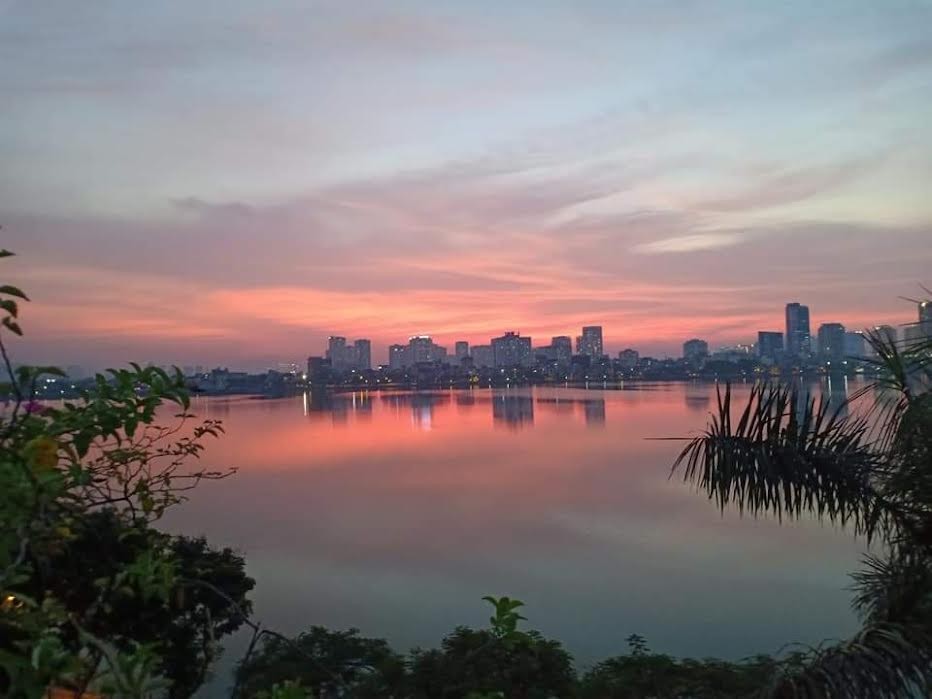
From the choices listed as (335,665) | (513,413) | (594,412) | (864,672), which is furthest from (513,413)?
(864,672)

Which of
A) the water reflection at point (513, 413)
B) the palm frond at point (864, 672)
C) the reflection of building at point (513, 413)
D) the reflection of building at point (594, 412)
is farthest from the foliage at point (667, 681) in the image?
the reflection of building at point (513, 413)

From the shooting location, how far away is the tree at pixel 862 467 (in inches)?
104

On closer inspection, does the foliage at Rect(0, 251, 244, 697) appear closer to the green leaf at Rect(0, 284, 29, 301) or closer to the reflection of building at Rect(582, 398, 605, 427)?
the green leaf at Rect(0, 284, 29, 301)

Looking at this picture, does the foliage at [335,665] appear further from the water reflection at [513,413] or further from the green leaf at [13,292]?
the water reflection at [513,413]

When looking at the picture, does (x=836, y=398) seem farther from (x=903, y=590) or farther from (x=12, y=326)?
(x=12, y=326)

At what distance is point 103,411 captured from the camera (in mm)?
1312

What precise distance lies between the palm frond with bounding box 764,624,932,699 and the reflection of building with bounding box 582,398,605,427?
38024 mm

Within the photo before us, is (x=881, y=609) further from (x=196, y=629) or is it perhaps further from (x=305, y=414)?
(x=305, y=414)

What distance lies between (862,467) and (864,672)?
0.96 m

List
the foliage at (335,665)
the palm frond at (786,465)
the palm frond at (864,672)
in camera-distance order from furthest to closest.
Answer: the foliage at (335,665) → the palm frond at (786,465) → the palm frond at (864,672)

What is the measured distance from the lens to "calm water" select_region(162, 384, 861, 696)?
36.1 feet

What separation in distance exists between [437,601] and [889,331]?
10.0 metres

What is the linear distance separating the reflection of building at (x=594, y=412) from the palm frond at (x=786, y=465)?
37.3 metres

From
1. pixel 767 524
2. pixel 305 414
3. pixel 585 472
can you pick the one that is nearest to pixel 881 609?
pixel 767 524
